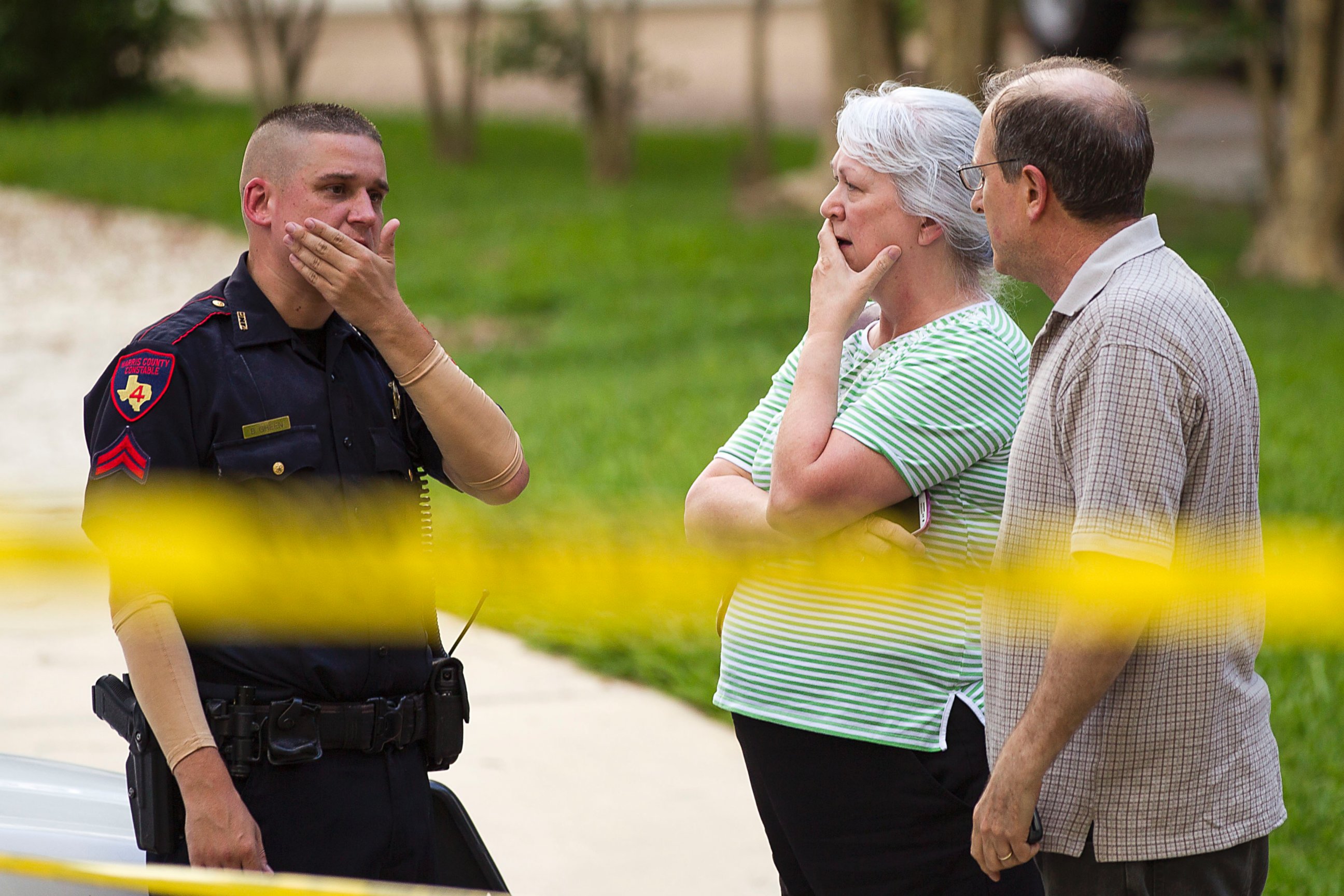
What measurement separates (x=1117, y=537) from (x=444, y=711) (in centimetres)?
107

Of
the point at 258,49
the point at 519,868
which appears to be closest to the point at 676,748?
the point at 519,868

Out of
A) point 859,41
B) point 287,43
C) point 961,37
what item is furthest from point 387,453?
point 287,43

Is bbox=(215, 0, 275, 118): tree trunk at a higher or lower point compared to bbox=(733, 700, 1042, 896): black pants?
lower

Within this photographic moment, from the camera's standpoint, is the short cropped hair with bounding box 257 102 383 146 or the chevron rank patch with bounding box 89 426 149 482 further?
the short cropped hair with bounding box 257 102 383 146

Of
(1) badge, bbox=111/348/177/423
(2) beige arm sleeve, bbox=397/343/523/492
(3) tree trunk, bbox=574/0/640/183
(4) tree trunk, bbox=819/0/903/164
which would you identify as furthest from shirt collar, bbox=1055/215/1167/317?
(3) tree trunk, bbox=574/0/640/183

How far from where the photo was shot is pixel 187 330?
2.17 m

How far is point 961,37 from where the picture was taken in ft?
37.3

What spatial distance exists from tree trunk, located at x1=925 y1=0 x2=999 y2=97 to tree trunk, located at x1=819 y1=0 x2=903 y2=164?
1057 millimetres

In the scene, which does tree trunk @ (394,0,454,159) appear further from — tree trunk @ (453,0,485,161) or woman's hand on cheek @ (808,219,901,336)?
woman's hand on cheek @ (808,219,901,336)

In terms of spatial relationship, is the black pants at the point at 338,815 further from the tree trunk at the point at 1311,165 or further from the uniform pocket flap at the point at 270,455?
the tree trunk at the point at 1311,165

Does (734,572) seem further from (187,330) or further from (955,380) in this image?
(187,330)

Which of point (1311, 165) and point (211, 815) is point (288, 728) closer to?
point (211, 815)

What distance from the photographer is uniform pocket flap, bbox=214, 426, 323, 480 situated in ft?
7.07

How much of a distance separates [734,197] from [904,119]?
1225 centimetres
